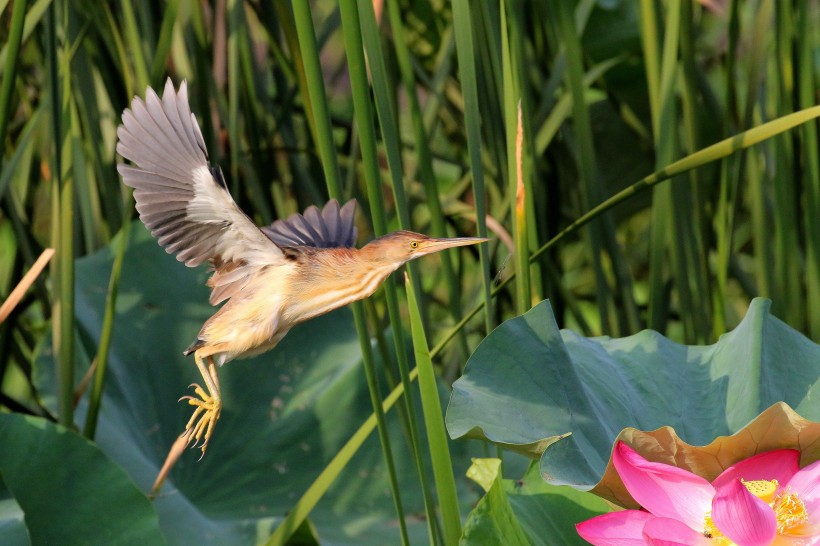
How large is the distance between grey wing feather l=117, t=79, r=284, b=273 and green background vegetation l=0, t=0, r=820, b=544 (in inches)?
5.4

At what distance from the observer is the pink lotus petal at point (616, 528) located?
69cm

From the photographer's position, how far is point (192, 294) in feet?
4.78

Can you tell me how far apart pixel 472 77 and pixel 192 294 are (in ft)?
2.74

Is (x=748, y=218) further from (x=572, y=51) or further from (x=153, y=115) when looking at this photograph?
(x=153, y=115)

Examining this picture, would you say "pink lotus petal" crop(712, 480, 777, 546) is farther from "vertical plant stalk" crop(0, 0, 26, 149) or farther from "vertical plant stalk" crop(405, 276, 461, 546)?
"vertical plant stalk" crop(0, 0, 26, 149)

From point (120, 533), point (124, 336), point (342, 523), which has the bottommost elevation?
point (342, 523)

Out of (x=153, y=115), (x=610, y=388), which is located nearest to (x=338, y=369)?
(x=610, y=388)

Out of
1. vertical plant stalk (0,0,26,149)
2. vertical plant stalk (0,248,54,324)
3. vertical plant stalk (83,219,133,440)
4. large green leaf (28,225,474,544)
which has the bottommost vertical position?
large green leaf (28,225,474,544)

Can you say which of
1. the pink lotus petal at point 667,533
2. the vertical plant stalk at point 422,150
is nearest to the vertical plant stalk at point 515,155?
the vertical plant stalk at point 422,150

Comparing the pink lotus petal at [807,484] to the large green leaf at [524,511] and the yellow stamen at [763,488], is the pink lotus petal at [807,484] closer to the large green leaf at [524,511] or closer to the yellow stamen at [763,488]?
the yellow stamen at [763,488]

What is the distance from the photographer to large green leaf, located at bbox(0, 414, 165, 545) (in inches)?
40.4

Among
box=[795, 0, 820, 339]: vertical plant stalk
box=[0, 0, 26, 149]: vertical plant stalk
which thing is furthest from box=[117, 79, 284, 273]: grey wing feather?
Result: box=[795, 0, 820, 339]: vertical plant stalk

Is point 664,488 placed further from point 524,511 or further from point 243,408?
point 243,408

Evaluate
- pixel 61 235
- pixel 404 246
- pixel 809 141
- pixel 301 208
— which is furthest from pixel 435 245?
pixel 301 208
